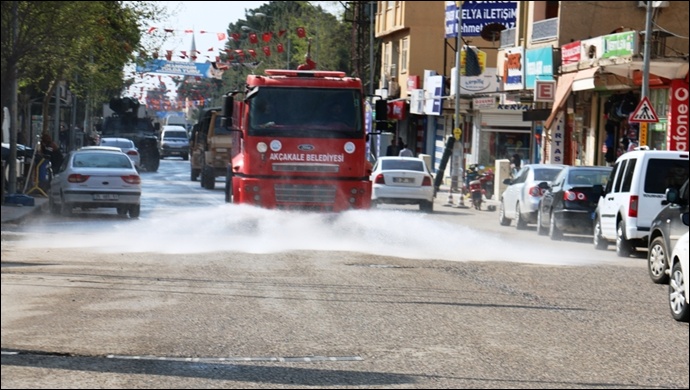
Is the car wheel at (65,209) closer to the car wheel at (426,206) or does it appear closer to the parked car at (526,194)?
the parked car at (526,194)

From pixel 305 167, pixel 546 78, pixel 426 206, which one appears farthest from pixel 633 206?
pixel 546 78

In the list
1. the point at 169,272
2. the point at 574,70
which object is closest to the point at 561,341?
the point at 169,272

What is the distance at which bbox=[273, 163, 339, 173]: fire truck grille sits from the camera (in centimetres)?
2289

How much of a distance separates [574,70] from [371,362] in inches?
1292

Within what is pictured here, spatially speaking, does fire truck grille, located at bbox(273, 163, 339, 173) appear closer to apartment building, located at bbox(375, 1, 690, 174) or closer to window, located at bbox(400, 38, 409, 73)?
apartment building, located at bbox(375, 1, 690, 174)

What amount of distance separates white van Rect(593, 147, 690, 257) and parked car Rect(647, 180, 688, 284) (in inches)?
142

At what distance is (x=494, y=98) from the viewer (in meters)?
50.5

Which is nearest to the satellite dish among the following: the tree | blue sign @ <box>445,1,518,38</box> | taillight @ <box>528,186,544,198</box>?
blue sign @ <box>445,1,518,38</box>

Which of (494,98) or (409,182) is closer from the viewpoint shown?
(409,182)

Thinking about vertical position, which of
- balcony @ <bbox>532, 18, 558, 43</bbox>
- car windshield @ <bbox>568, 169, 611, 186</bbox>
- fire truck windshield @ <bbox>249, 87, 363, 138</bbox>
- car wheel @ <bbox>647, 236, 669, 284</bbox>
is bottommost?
car wheel @ <bbox>647, 236, 669, 284</bbox>

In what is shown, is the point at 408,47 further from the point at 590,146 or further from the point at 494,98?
the point at 590,146

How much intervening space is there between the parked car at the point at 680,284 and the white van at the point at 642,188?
7180mm

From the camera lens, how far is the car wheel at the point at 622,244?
69.9 ft

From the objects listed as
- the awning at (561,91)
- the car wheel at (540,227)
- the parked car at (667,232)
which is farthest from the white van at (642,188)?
the awning at (561,91)
